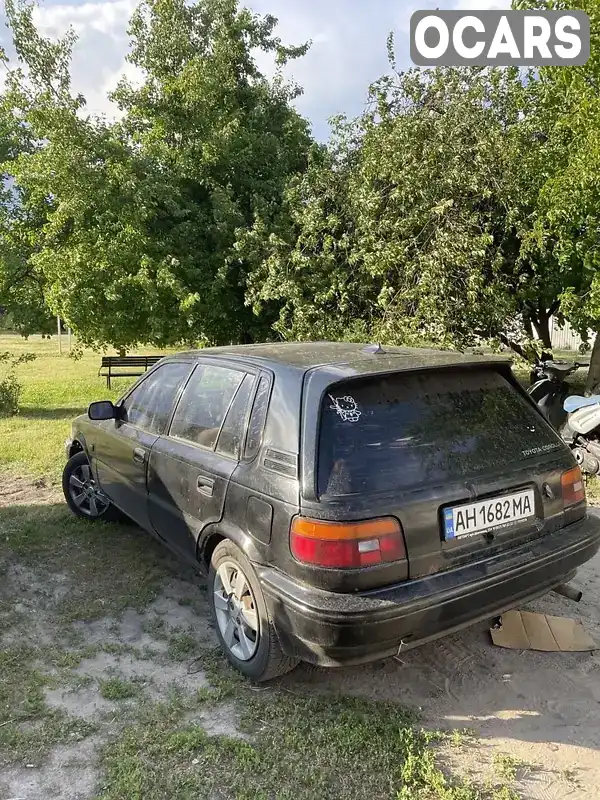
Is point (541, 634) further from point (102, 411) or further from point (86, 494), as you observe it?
point (86, 494)

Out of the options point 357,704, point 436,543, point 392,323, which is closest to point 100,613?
point 357,704

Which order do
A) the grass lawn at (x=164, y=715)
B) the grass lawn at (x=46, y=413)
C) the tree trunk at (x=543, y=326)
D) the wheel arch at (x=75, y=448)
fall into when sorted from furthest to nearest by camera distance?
1. the tree trunk at (x=543, y=326)
2. the grass lawn at (x=46, y=413)
3. the wheel arch at (x=75, y=448)
4. the grass lawn at (x=164, y=715)

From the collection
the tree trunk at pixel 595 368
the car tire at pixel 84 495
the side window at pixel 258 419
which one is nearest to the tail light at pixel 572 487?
the side window at pixel 258 419

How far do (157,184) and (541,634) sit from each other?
945 cm

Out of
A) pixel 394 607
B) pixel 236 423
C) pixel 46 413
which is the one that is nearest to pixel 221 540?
pixel 236 423

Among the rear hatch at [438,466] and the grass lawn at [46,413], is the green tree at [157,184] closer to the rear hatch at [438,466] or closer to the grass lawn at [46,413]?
the grass lawn at [46,413]

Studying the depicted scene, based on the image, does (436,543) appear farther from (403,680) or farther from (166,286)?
(166,286)

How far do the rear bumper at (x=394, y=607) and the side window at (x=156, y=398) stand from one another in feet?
5.01

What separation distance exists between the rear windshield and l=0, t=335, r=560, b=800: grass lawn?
1100mm

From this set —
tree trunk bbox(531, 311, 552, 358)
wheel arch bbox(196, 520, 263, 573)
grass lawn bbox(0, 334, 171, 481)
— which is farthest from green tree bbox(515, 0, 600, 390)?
grass lawn bbox(0, 334, 171, 481)

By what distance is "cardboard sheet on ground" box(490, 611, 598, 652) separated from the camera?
3.27m

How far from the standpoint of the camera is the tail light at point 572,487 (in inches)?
120

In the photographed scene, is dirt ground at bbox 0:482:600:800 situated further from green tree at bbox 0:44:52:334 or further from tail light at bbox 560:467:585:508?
green tree at bbox 0:44:52:334

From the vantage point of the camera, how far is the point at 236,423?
3096 mm
